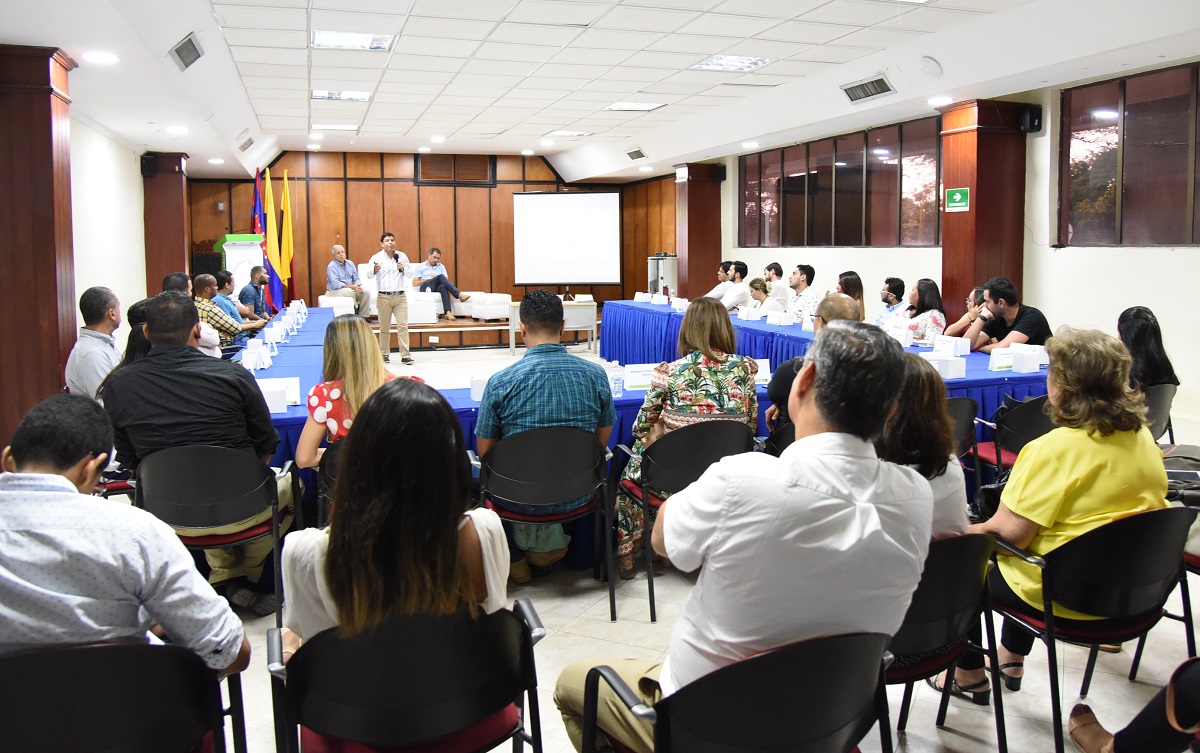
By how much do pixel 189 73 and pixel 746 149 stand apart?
691cm

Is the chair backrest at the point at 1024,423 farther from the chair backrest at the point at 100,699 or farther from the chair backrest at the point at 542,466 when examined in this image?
the chair backrest at the point at 100,699

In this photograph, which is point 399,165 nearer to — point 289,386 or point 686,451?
point 289,386

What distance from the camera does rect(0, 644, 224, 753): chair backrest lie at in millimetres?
1323

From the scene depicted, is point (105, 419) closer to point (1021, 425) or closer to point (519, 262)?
point (1021, 425)

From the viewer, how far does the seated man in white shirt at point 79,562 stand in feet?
4.65

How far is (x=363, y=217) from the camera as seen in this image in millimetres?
14242

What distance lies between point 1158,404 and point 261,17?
18.9 feet

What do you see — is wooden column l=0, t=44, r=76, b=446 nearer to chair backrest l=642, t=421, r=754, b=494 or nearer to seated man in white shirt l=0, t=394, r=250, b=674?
chair backrest l=642, t=421, r=754, b=494

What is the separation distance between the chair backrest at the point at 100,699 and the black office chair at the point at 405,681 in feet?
0.53

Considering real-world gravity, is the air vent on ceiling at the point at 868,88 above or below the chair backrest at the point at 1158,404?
above

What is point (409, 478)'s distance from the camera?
4.86 feet

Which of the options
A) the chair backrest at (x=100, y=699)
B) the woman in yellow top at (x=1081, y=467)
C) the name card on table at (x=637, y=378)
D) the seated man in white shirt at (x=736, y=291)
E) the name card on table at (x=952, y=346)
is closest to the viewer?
the chair backrest at (x=100, y=699)

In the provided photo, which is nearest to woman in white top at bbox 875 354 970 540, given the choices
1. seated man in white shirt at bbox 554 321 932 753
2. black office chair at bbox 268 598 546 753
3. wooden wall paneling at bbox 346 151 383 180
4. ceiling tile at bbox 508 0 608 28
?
seated man in white shirt at bbox 554 321 932 753

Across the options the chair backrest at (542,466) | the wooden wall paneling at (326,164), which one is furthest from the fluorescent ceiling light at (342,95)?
the chair backrest at (542,466)
